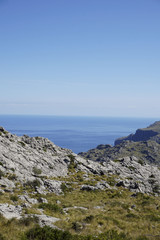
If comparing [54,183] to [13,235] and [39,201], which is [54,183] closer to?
[39,201]

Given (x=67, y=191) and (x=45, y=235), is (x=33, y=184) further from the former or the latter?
(x=45, y=235)

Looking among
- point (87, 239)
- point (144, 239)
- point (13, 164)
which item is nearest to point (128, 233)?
point (144, 239)

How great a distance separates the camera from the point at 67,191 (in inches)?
1391

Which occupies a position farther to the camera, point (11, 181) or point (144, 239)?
point (11, 181)

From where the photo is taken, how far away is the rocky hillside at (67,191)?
17016mm

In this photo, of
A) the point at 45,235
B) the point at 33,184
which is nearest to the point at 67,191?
the point at 33,184

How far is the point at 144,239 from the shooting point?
14.5m

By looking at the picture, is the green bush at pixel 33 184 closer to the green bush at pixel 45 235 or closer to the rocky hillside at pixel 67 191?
the rocky hillside at pixel 67 191

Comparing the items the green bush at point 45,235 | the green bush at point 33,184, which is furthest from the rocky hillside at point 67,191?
the green bush at point 45,235

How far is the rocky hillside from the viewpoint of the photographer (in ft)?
55.8

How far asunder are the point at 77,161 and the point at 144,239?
155 feet

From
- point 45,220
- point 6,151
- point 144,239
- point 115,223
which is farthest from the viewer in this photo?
point 6,151

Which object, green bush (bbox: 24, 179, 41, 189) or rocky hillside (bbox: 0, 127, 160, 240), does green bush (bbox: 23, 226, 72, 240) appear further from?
green bush (bbox: 24, 179, 41, 189)

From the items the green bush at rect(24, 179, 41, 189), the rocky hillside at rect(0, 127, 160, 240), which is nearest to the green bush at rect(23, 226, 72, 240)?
the rocky hillside at rect(0, 127, 160, 240)
